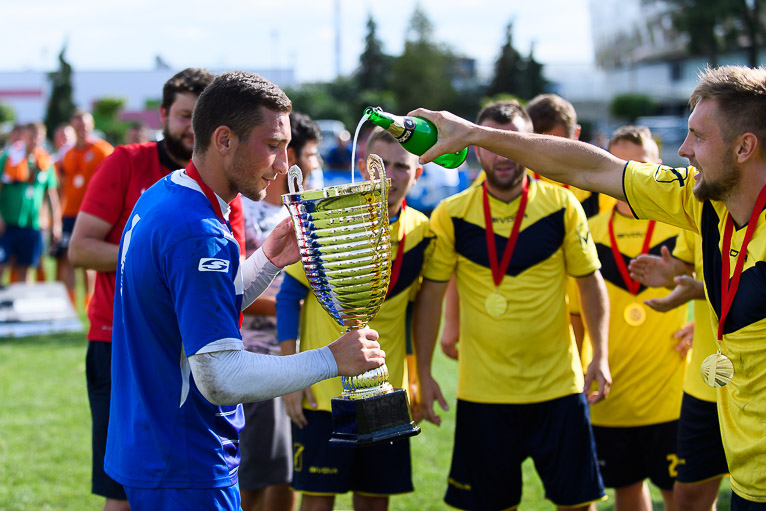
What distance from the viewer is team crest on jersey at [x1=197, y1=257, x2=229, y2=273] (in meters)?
2.37

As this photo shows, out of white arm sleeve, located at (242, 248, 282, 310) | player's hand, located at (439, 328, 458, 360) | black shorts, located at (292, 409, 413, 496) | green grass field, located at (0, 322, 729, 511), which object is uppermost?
white arm sleeve, located at (242, 248, 282, 310)

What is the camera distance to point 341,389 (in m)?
3.91

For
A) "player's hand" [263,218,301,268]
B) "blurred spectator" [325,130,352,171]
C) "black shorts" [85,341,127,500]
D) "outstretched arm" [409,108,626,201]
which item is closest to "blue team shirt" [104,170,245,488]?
"player's hand" [263,218,301,268]

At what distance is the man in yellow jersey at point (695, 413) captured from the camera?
3.87 meters

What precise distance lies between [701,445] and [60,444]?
189 inches

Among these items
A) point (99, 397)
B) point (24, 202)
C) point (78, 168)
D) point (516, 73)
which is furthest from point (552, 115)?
point (516, 73)

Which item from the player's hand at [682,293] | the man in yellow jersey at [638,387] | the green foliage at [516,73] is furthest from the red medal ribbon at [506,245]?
the green foliage at [516,73]

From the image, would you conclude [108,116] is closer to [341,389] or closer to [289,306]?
[289,306]

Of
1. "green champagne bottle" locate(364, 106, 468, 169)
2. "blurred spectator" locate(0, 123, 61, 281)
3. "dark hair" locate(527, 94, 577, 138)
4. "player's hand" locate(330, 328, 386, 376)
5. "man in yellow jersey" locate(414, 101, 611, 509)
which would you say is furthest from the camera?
"blurred spectator" locate(0, 123, 61, 281)

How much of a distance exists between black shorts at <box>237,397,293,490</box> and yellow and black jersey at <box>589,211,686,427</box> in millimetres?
1809

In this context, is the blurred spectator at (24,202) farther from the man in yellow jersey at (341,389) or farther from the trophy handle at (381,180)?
the trophy handle at (381,180)

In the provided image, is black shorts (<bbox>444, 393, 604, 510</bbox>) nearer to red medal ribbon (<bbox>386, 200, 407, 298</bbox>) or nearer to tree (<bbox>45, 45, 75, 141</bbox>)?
red medal ribbon (<bbox>386, 200, 407, 298</bbox>)

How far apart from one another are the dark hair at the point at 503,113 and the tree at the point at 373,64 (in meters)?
60.2

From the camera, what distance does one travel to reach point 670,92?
60906 mm
